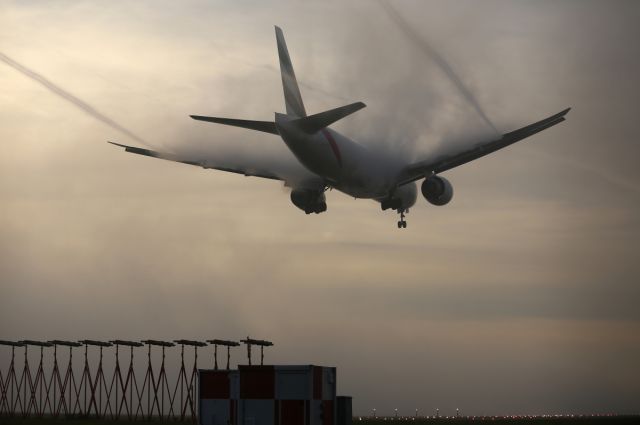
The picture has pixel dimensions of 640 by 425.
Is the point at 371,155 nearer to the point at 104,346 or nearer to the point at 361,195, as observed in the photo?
the point at 361,195

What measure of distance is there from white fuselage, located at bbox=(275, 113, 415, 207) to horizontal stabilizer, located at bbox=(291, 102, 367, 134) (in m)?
0.44

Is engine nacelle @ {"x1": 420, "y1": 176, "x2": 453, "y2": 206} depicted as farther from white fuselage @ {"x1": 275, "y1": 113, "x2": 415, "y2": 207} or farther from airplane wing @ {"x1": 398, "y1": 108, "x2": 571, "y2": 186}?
white fuselage @ {"x1": 275, "y1": 113, "x2": 415, "y2": 207}

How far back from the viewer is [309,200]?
75.1 m

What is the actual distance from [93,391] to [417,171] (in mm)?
28606

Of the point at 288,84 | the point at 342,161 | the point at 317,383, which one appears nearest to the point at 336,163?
the point at 342,161

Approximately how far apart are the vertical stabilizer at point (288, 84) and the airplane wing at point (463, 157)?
9464 mm

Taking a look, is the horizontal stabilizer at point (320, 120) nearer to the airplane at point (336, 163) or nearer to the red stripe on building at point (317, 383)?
the airplane at point (336, 163)

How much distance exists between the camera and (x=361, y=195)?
2867 inches

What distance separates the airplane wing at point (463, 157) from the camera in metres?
68.9

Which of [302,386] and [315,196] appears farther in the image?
[315,196]

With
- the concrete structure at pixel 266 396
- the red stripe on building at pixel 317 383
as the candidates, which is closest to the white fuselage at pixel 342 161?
the concrete structure at pixel 266 396

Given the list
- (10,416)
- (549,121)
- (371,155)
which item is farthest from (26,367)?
(549,121)

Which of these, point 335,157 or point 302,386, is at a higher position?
point 335,157

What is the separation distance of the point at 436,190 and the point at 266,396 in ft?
124
